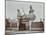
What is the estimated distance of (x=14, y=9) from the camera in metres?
1.54

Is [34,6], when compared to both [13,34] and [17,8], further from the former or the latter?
[13,34]

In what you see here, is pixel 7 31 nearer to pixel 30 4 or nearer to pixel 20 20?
pixel 20 20

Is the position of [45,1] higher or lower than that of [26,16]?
higher

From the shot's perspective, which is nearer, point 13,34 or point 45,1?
point 13,34

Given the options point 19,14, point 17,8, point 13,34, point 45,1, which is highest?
point 45,1

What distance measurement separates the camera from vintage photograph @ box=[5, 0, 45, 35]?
152 cm

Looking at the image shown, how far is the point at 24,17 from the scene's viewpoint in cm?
156

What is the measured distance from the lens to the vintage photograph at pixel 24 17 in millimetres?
1523

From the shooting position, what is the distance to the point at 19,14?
1.55 meters

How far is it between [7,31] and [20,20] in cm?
30

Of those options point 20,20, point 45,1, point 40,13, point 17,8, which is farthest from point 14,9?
point 45,1
